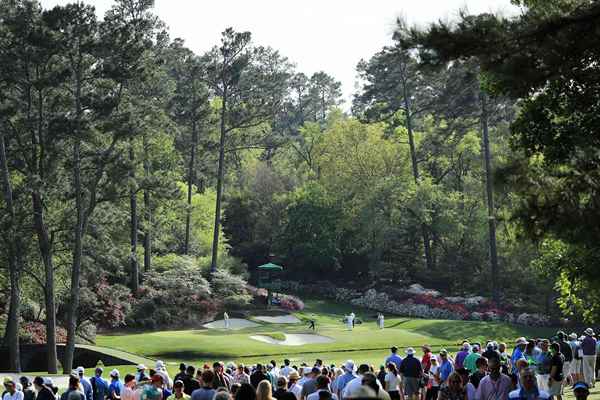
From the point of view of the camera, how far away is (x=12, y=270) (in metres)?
36.9

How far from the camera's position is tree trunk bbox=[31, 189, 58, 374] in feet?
121

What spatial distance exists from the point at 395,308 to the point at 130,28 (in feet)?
89.1

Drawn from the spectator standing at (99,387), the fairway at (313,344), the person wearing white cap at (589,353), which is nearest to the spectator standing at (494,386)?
the spectator standing at (99,387)

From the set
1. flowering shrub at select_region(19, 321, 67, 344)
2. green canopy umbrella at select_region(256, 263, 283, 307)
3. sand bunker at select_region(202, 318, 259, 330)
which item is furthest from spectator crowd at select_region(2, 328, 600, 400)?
green canopy umbrella at select_region(256, 263, 283, 307)

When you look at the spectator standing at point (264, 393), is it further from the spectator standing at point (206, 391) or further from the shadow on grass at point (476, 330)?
the shadow on grass at point (476, 330)

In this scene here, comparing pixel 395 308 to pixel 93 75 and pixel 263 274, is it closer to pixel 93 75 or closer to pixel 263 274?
pixel 263 274

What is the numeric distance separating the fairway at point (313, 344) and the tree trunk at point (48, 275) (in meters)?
3.41

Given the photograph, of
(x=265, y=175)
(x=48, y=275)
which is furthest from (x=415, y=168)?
(x=48, y=275)

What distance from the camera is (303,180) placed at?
79000mm

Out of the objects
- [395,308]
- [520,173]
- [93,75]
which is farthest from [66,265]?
[520,173]

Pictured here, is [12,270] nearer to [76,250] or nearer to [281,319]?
[76,250]

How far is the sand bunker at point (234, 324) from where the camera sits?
167 feet

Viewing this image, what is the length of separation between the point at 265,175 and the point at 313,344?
3404 cm

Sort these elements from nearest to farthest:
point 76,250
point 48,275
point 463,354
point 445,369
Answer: point 445,369, point 463,354, point 48,275, point 76,250
